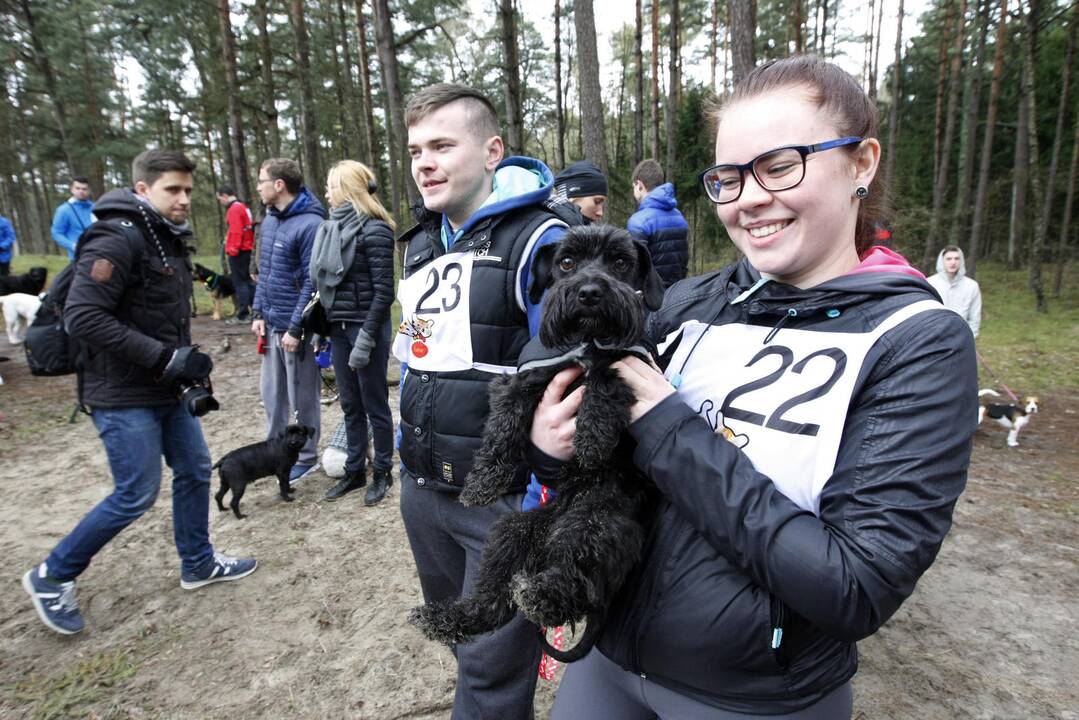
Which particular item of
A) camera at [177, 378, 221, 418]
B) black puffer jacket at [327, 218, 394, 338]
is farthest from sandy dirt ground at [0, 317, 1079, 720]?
black puffer jacket at [327, 218, 394, 338]

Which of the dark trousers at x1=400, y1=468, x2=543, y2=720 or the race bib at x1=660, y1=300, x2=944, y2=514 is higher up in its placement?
the race bib at x1=660, y1=300, x2=944, y2=514

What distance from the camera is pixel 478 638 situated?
2.09 m

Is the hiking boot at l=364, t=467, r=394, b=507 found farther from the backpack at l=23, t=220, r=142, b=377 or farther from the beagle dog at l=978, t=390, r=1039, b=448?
the beagle dog at l=978, t=390, r=1039, b=448

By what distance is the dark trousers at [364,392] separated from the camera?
5000 millimetres

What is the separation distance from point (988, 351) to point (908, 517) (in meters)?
14.0

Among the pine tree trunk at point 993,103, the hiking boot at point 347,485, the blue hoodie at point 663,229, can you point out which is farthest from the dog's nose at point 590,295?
Answer: the pine tree trunk at point 993,103

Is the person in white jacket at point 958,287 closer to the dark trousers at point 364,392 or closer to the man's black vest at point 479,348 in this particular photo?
the dark trousers at point 364,392

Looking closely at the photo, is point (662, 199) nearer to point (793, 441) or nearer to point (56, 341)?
point (793, 441)

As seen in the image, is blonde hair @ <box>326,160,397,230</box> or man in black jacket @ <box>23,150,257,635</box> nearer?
man in black jacket @ <box>23,150,257,635</box>

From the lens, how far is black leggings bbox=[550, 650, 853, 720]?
1301mm

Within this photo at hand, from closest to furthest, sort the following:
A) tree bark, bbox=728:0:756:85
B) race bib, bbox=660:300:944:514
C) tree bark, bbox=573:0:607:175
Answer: race bib, bbox=660:300:944:514 < tree bark, bbox=728:0:756:85 < tree bark, bbox=573:0:607:175

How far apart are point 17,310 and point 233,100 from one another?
6.20 m

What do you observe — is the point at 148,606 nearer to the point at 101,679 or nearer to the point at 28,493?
the point at 101,679

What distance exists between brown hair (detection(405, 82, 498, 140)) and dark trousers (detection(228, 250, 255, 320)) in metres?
11.2
